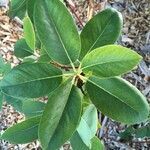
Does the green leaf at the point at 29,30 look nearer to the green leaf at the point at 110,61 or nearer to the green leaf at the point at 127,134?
the green leaf at the point at 110,61

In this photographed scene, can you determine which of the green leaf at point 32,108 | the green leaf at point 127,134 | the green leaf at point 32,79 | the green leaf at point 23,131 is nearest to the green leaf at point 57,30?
the green leaf at point 32,79

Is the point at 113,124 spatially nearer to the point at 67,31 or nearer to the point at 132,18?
the point at 132,18

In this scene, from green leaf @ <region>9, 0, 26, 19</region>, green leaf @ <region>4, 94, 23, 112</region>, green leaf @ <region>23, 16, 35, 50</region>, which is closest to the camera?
green leaf @ <region>23, 16, 35, 50</region>

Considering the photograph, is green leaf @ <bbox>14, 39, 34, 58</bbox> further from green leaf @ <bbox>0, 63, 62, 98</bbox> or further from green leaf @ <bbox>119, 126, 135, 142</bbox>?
green leaf @ <bbox>119, 126, 135, 142</bbox>

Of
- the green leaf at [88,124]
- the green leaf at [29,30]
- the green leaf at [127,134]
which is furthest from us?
the green leaf at [127,134]

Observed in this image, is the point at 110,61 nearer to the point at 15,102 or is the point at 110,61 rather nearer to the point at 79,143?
Result: the point at 79,143

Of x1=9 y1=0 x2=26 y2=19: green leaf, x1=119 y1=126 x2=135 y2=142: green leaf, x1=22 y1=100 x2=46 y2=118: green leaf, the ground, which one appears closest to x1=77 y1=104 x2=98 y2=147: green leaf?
x1=22 y1=100 x2=46 y2=118: green leaf
